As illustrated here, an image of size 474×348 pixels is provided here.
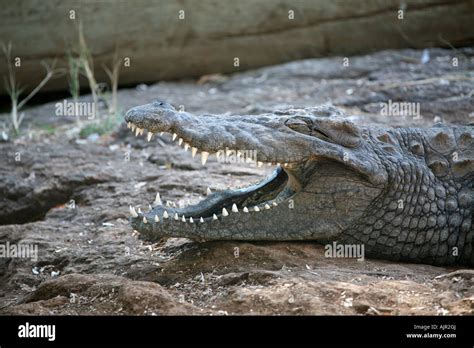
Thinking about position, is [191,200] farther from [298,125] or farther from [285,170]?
[298,125]

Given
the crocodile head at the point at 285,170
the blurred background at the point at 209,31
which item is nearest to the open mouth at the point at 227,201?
the crocodile head at the point at 285,170

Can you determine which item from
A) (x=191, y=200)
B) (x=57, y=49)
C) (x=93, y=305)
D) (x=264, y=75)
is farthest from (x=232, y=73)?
(x=93, y=305)

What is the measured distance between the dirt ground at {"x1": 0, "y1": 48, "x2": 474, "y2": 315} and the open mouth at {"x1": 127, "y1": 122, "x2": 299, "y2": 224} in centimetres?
24

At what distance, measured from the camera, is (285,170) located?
4.95 m

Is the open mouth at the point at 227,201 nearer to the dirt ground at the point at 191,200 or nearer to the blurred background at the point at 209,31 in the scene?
the dirt ground at the point at 191,200

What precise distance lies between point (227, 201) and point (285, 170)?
451mm

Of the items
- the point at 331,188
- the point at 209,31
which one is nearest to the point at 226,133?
the point at 331,188

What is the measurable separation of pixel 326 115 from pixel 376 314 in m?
1.68

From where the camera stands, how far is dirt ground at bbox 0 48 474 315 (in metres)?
4.03

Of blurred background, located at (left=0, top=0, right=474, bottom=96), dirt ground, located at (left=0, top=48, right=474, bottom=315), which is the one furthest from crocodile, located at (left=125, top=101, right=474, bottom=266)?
blurred background, located at (left=0, top=0, right=474, bottom=96)

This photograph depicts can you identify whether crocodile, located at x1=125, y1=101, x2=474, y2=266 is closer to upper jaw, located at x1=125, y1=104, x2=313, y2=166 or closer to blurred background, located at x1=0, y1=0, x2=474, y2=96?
upper jaw, located at x1=125, y1=104, x2=313, y2=166

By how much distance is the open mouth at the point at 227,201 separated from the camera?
182 inches

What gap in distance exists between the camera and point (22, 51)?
31.4ft

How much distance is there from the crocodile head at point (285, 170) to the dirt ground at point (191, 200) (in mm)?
175
